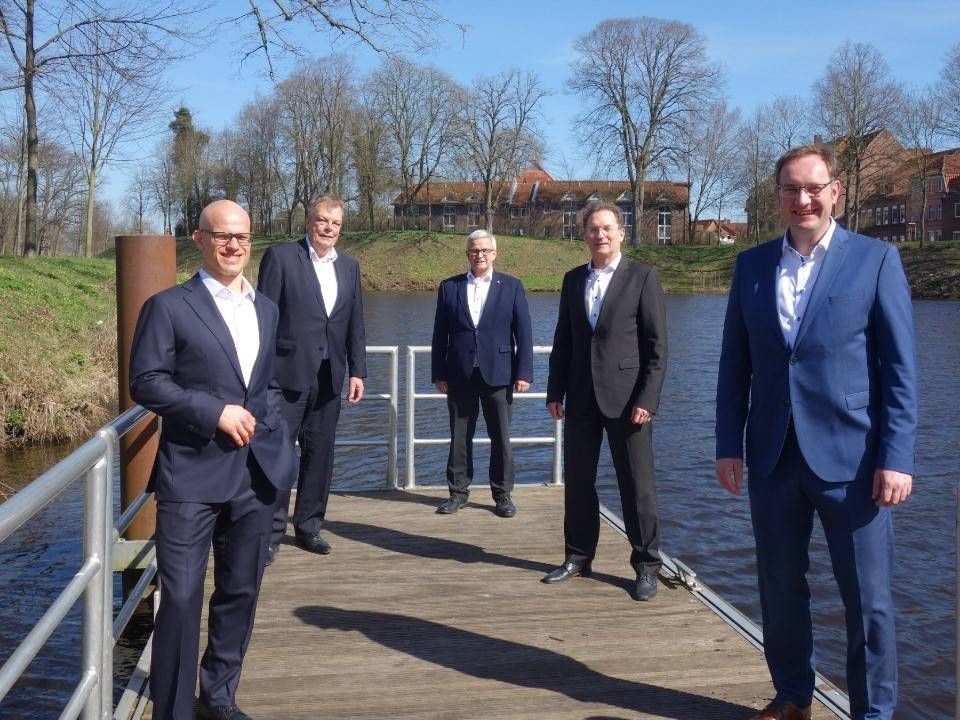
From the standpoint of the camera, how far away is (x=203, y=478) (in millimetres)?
3273

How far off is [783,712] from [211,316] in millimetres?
2449

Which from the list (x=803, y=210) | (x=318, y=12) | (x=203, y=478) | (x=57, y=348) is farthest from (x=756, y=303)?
(x=57, y=348)

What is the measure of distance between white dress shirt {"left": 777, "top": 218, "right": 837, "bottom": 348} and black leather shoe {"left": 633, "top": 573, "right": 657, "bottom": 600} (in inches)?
80.6

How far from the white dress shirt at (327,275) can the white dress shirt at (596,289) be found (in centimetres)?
148

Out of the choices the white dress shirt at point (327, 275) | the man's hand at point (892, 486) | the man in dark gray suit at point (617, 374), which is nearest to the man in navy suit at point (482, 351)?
the white dress shirt at point (327, 275)

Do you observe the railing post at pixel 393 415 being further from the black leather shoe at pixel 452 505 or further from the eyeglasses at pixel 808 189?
the eyeglasses at pixel 808 189

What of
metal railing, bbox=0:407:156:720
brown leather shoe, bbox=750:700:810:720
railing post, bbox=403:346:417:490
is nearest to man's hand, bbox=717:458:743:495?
brown leather shoe, bbox=750:700:810:720

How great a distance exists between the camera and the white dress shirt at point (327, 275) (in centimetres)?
556

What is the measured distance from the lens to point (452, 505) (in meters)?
6.79

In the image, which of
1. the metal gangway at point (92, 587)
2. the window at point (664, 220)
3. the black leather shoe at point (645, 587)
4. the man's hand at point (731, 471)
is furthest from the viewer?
the window at point (664, 220)

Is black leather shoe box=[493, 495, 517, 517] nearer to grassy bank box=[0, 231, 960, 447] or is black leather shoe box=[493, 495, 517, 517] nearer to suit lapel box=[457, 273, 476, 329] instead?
suit lapel box=[457, 273, 476, 329]

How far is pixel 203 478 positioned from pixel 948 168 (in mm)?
79223

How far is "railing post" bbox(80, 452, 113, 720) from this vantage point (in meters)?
2.89

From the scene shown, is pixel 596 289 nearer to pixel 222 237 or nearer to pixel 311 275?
pixel 311 275
